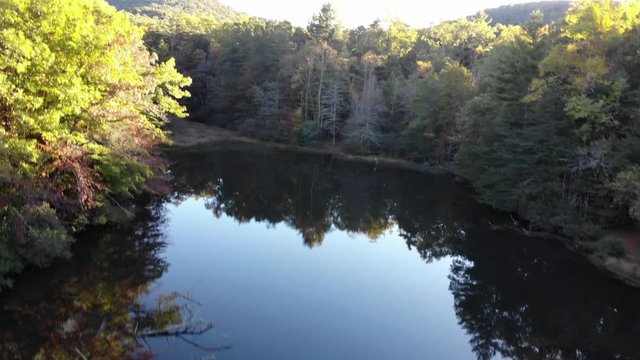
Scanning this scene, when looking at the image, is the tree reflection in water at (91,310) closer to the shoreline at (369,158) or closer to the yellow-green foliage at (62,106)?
the yellow-green foliage at (62,106)

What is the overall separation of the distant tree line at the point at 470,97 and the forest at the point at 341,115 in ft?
0.42

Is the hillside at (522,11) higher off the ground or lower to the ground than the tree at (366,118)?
higher

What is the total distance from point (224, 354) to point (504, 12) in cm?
16192

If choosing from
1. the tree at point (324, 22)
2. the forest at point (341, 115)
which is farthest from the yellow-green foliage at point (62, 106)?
the tree at point (324, 22)

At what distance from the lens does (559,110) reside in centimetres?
2895

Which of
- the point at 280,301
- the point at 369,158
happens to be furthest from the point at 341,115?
the point at 280,301

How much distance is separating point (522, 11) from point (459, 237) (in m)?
142

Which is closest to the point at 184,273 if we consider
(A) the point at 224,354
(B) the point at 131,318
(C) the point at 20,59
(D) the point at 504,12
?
(B) the point at 131,318

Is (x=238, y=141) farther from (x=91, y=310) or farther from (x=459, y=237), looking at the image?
(x=91, y=310)

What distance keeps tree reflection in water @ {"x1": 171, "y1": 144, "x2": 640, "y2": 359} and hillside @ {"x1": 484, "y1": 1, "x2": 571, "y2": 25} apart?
111 meters

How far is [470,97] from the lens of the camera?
48281 millimetres

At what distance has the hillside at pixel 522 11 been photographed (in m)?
141

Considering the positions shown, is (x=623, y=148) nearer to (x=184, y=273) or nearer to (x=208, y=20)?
(x=184, y=273)

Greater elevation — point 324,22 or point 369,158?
point 324,22
